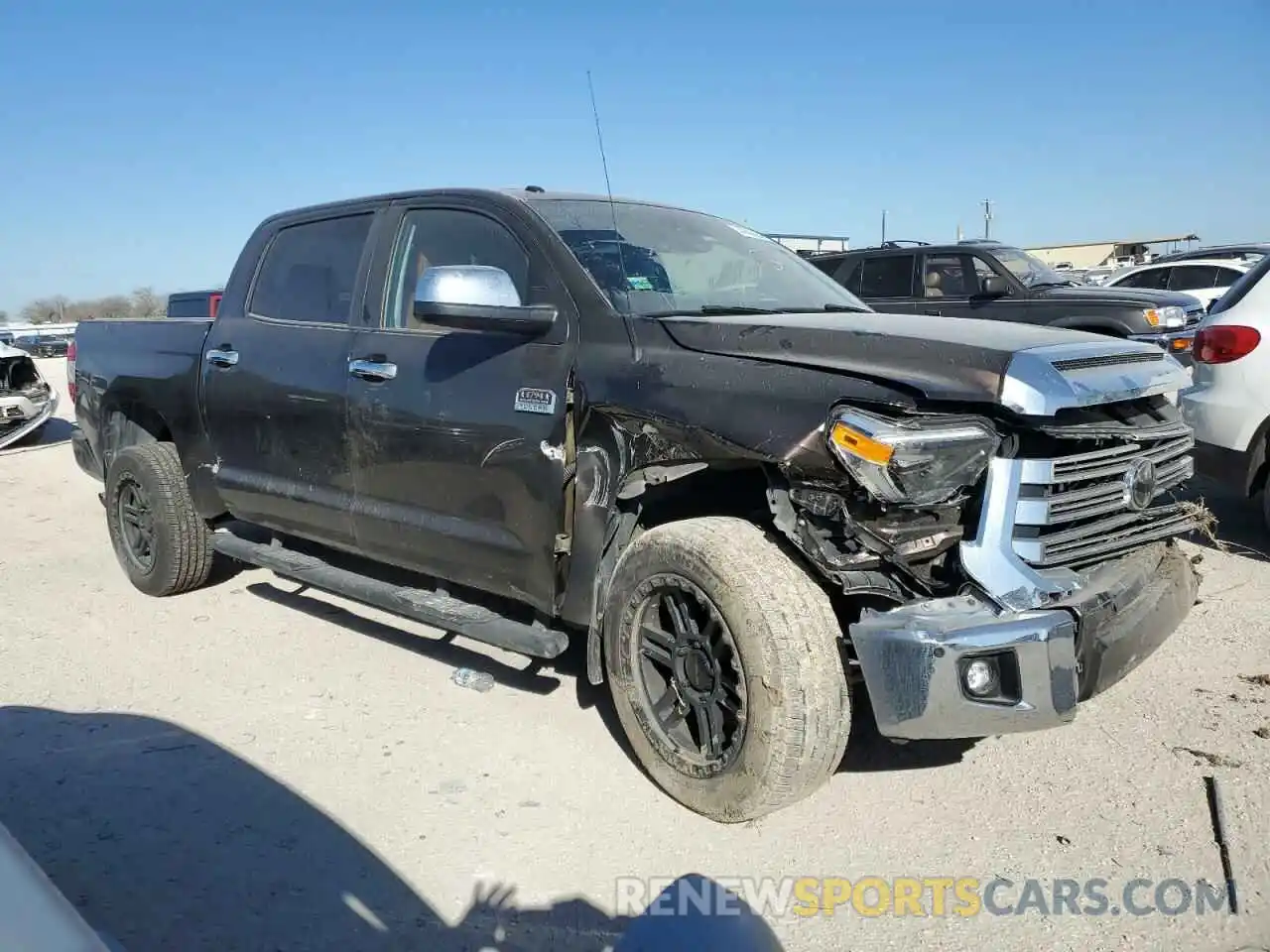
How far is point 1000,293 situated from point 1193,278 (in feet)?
30.9

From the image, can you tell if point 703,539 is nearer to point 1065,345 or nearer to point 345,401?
point 1065,345

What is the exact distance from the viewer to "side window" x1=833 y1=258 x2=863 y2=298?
35.7 ft

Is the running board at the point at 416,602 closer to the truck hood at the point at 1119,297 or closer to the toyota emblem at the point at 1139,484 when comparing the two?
the toyota emblem at the point at 1139,484

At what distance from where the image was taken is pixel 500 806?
3.09 meters

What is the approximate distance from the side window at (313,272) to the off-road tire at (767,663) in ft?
6.95

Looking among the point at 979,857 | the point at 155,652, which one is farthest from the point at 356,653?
the point at 979,857

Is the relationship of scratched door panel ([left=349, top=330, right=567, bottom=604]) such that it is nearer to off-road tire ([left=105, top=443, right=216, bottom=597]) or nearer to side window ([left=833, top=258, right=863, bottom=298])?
off-road tire ([left=105, top=443, right=216, bottom=597])

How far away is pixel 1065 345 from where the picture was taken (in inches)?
109

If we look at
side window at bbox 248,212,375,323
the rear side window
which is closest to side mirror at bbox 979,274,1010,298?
the rear side window

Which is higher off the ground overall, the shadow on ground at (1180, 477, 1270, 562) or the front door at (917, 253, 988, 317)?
the front door at (917, 253, 988, 317)

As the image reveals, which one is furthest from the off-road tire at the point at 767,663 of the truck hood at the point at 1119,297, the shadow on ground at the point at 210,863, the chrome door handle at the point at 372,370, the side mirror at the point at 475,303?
the truck hood at the point at 1119,297

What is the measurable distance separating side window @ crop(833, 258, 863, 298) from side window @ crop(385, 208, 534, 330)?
766 cm

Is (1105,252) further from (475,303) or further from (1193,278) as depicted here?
(475,303)

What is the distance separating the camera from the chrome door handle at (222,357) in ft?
15.2
